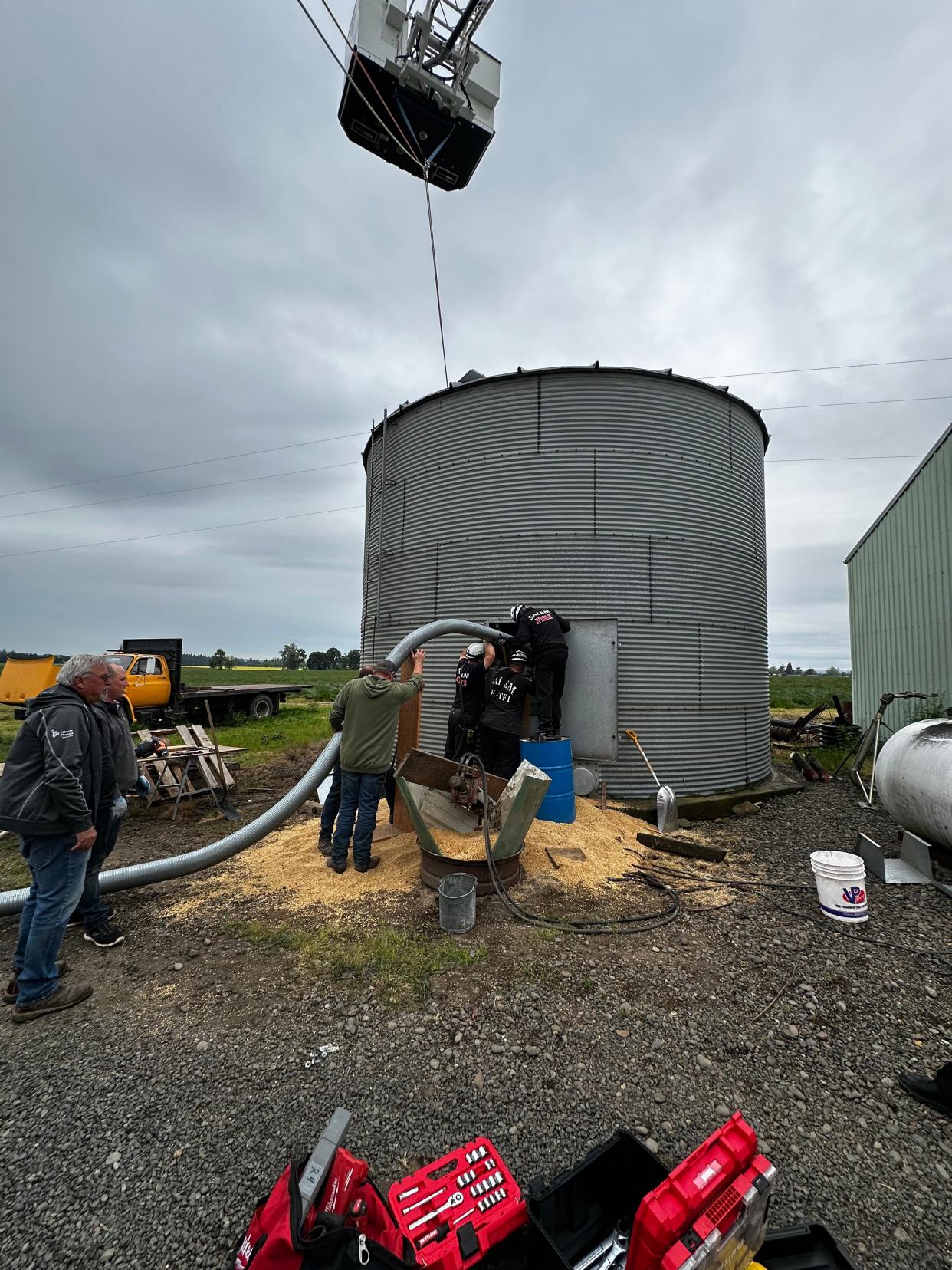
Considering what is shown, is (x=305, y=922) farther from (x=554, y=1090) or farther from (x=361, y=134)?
(x=361, y=134)

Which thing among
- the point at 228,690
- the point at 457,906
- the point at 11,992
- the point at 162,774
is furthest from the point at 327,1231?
the point at 228,690

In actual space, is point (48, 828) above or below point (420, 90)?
below

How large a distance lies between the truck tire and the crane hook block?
1660 centimetres

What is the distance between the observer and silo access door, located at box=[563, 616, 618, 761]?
7.16 meters

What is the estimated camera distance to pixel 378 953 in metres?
3.74

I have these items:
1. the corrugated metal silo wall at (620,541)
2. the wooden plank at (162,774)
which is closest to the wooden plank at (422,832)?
the corrugated metal silo wall at (620,541)

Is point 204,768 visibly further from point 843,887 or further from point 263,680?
point 263,680

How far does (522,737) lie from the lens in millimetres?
6801

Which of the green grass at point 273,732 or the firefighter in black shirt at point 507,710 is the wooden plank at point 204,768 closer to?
the green grass at point 273,732

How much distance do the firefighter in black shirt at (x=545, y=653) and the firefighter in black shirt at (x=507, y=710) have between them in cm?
24

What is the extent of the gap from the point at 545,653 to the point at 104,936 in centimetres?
490

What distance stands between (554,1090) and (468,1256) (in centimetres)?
95

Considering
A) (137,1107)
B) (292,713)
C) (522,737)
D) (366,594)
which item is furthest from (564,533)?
(292,713)

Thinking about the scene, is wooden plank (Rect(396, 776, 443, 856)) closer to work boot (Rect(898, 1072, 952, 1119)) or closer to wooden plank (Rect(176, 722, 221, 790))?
work boot (Rect(898, 1072, 952, 1119))
